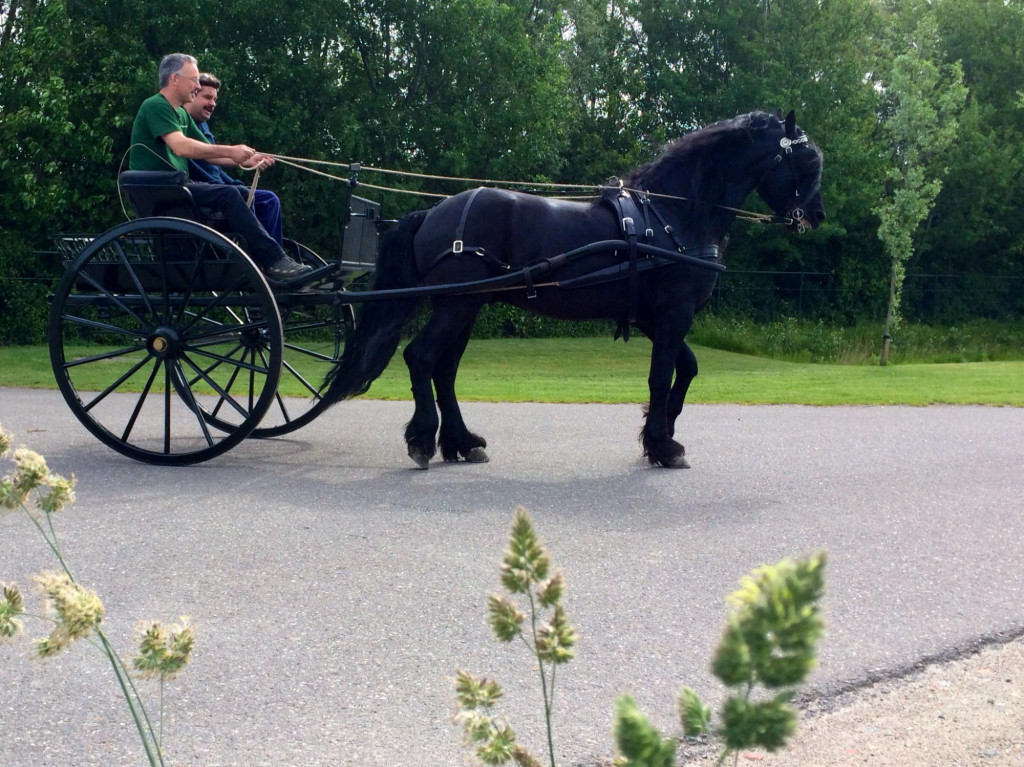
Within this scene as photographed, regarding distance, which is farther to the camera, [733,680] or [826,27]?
[826,27]

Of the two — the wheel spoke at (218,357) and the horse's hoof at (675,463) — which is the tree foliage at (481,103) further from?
the horse's hoof at (675,463)

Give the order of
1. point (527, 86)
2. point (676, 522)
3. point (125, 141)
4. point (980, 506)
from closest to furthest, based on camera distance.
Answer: point (676, 522) < point (980, 506) < point (125, 141) < point (527, 86)

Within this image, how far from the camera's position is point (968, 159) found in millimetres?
35906

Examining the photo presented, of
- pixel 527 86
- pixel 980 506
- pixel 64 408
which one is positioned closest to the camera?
pixel 980 506

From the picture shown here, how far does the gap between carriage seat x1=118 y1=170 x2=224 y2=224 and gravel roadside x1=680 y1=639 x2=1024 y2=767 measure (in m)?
5.15

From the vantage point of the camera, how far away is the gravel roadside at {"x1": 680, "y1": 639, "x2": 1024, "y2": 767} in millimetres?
2838

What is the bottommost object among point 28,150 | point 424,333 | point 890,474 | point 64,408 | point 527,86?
point 64,408

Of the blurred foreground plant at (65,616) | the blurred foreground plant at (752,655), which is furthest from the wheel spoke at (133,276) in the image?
the blurred foreground plant at (752,655)

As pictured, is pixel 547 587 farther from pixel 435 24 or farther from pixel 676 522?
pixel 435 24

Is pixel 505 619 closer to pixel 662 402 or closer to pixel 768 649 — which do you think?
pixel 768 649

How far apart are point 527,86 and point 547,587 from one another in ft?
85.3

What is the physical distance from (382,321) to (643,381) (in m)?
9.44

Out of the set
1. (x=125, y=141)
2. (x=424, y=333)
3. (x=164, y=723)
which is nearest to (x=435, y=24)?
(x=125, y=141)

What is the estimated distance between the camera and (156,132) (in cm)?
695
